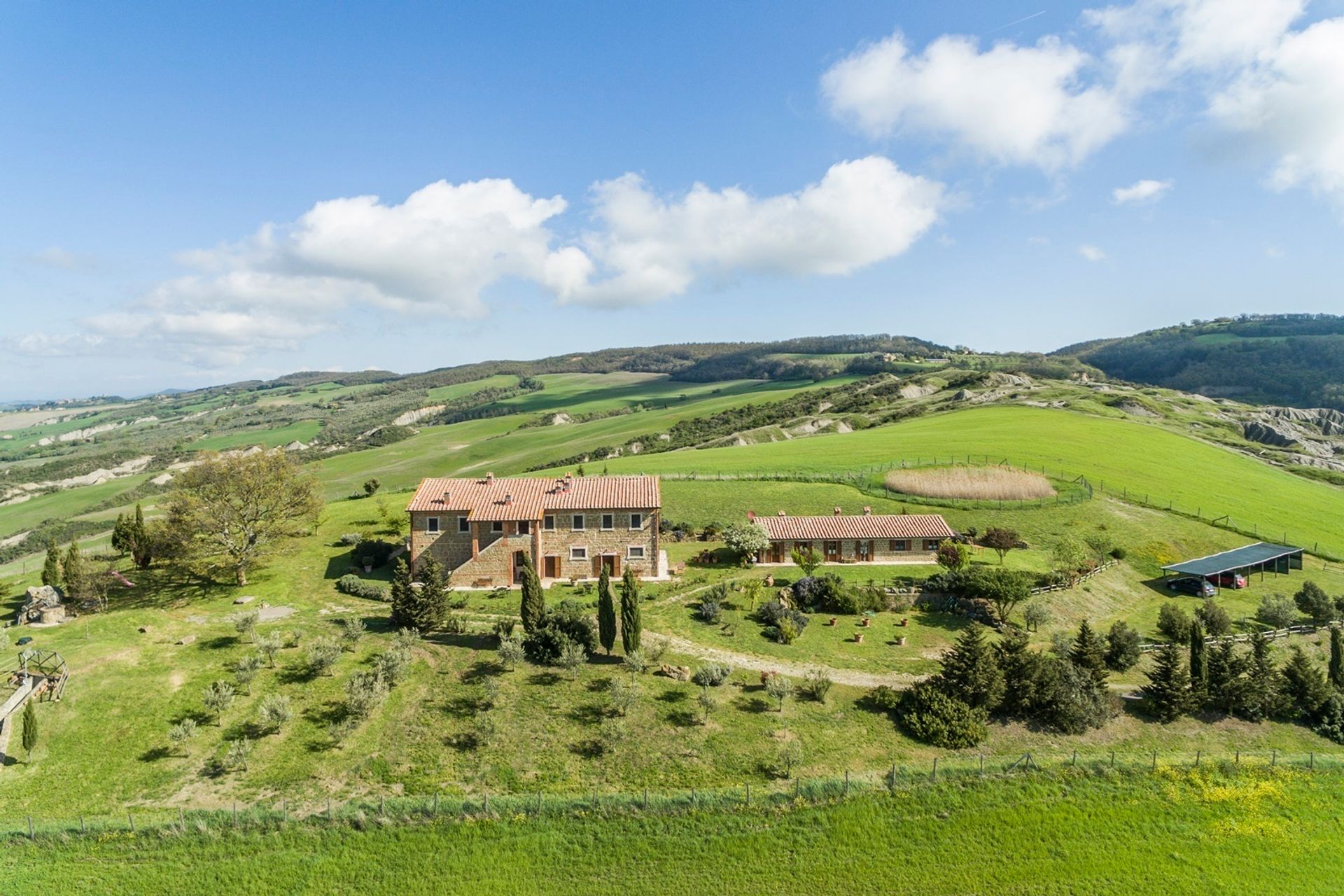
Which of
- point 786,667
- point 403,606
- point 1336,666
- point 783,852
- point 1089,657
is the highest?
point 403,606

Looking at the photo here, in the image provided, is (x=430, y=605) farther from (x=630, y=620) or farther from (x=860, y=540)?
(x=860, y=540)

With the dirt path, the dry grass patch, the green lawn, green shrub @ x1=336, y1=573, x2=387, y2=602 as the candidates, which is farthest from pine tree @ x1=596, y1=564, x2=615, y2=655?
the green lawn

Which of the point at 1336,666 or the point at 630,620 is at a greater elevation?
the point at 630,620

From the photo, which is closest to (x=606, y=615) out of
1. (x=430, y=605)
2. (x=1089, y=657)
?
(x=430, y=605)

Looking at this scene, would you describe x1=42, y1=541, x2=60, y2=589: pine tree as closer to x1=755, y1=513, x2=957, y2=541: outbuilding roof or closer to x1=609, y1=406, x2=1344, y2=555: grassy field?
x1=755, y1=513, x2=957, y2=541: outbuilding roof

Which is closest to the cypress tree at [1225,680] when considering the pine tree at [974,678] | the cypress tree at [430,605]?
the pine tree at [974,678]
